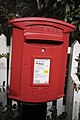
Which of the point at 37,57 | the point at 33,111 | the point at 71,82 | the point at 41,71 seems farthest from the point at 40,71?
the point at 71,82

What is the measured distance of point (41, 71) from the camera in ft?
9.76

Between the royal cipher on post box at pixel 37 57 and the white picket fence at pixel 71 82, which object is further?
the white picket fence at pixel 71 82

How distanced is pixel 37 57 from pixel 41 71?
159mm

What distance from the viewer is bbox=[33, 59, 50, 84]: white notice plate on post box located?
294 centimetres

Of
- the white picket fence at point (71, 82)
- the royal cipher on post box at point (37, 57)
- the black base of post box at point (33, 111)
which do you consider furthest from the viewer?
the white picket fence at point (71, 82)

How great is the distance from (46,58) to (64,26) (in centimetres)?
37

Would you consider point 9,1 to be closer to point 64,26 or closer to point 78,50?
point 78,50

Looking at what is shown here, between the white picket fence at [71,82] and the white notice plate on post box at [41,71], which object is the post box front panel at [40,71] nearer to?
the white notice plate on post box at [41,71]

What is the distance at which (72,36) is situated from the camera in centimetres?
415

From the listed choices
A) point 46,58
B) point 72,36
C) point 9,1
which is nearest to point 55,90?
point 46,58

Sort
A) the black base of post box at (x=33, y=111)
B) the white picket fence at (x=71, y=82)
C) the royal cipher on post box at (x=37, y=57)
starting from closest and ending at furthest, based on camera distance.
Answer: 1. the royal cipher on post box at (x=37, y=57)
2. the black base of post box at (x=33, y=111)
3. the white picket fence at (x=71, y=82)

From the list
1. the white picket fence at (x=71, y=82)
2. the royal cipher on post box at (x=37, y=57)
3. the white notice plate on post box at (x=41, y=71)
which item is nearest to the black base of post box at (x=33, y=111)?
the royal cipher on post box at (x=37, y=57)

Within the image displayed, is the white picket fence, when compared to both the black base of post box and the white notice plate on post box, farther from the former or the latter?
the white notice plate on post box

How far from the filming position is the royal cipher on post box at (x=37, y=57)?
2863 millimetres
